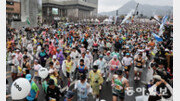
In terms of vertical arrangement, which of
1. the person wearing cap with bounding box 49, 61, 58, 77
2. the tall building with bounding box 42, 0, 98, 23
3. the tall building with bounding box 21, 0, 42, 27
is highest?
the tall building with bounding box 42, 0, 98, 23

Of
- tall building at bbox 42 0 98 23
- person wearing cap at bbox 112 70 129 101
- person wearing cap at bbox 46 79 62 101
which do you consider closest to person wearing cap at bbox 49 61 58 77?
person wearing cap at bbox 46 79 62 101

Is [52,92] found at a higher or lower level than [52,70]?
lower

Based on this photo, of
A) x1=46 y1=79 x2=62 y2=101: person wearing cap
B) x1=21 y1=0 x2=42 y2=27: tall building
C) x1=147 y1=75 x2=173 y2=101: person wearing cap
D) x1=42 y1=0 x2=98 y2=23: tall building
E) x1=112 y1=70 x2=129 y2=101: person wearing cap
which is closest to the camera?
x1=147 y1=75 x2=173 y2=101: person wearing cap

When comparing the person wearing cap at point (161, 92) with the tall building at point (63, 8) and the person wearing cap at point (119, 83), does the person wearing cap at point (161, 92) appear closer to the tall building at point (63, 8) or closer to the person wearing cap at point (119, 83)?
the person wearing cap at point (119, 83)

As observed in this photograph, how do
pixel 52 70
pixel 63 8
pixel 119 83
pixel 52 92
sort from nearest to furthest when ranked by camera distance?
pixel 52 92
pixel 119 83
pixel 52 70
pixel 63 8

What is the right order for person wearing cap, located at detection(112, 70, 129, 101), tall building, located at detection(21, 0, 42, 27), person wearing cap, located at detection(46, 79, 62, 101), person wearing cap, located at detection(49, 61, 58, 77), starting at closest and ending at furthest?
person wearing cap, located at detection(46, 79, 62, 101) → person wearing cap, located at detection(112, 70, 129, 101) → person wearing cap, located at detection(49, 61, 58, 77) → tall building, located at detection(21, 0, 42, 27)

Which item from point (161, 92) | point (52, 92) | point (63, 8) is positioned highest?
point (63, 8)

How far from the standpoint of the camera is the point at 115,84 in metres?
4.99

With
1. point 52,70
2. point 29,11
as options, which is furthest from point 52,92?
point 29,11

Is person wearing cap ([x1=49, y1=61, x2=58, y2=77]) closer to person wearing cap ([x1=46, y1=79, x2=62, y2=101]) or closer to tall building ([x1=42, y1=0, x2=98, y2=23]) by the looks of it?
person wearing cap ([x1=46, y1=79, x2=62, y2=101])

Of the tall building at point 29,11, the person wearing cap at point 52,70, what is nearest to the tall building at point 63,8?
the tall building at point 29,11

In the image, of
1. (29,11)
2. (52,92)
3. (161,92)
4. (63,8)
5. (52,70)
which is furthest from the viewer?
(63,8)

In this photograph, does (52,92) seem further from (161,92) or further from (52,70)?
(161,92)

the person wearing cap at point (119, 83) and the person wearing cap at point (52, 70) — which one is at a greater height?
the person wearing cap at point (52, 70)
